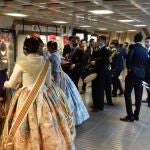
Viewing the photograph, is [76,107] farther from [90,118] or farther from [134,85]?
[134,85]

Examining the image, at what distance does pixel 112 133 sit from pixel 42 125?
1832 millimetres

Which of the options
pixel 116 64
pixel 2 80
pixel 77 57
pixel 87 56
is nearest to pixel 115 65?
pixel 116 64

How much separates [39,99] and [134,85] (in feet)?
7.87

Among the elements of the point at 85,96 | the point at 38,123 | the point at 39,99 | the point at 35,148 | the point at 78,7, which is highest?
the point at 78,7

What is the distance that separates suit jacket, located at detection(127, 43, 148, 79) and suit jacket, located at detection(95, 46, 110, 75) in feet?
2.26

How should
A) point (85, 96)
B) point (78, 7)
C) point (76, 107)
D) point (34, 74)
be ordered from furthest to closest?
point (85, 96) < point (78, 7) < point (76, 107) < point (34, 74)

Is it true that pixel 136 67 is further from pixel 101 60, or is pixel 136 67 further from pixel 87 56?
pixel 87 56

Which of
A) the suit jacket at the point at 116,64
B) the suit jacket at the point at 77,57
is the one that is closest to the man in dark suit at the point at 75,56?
the suit jacket at the point at 77,57

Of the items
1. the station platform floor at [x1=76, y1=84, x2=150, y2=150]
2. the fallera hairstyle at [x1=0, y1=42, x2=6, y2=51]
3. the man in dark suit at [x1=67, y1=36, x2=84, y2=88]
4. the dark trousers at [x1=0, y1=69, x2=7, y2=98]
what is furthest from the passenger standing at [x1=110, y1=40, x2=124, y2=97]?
the dark trousers at [x1=0, y1=69, x2=7, y2=98]

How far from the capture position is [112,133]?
468 cm

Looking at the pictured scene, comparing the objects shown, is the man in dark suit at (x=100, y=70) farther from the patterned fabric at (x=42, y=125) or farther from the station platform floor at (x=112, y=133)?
the patterned fabric at (x=42, y=125)

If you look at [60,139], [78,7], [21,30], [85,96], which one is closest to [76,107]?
[60,139]

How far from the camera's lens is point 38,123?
3133 mm

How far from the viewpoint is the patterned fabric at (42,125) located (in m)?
3.10
